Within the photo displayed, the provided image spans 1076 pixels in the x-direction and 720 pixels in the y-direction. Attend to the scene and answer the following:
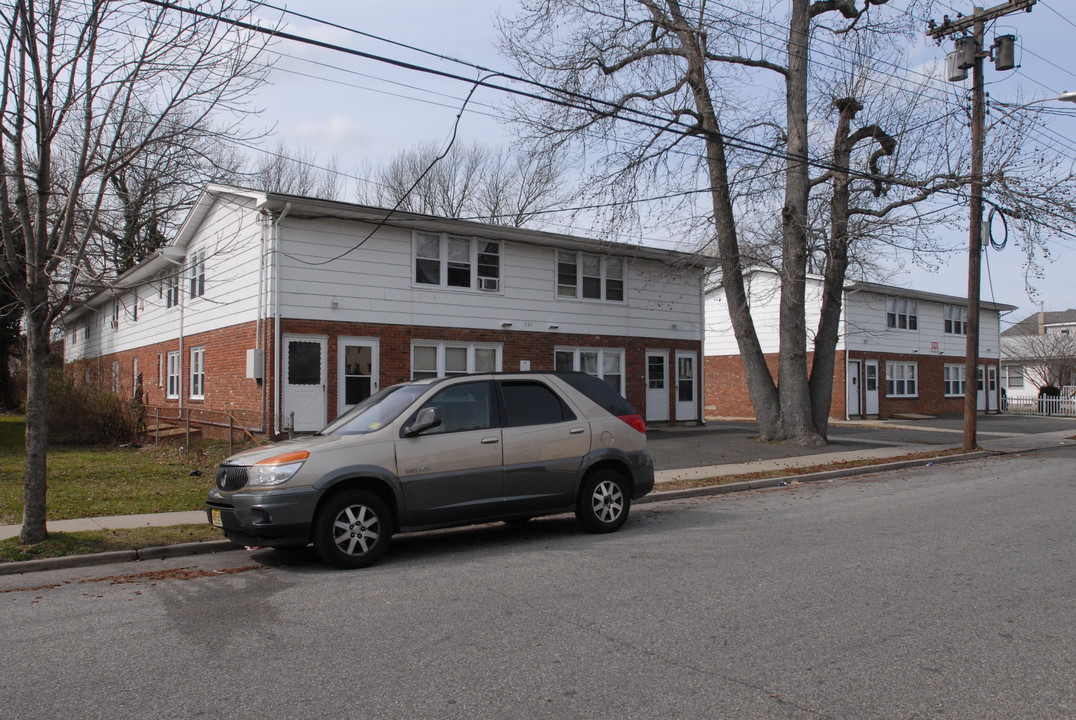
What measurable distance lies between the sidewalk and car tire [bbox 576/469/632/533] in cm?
300

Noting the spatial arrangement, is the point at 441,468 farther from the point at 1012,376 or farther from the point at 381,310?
the point at 1012,376

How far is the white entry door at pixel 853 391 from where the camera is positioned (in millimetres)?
33406

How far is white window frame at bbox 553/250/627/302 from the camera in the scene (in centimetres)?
2252

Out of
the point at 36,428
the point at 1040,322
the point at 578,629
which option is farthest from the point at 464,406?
the point at 1040,322

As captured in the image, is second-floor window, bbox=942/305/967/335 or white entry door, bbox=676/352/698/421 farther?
second-floor window, bbox=942/305/967/335

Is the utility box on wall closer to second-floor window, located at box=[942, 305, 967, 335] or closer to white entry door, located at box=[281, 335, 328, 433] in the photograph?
white entry door, located at box=[281, 335, 328, 433]

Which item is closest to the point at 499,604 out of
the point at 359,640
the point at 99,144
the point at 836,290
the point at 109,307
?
the point at 359,640

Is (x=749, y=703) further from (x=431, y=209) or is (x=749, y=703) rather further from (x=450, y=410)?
(x=431, y=209)

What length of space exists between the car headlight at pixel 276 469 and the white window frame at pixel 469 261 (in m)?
12.4

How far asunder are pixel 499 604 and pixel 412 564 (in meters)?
1.84

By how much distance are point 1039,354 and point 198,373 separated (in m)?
54.6

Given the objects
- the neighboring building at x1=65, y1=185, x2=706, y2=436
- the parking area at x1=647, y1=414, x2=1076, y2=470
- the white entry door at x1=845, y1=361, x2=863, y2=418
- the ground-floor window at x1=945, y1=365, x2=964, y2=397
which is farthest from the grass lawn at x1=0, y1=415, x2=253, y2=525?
the ground-floor window at x1=945, y1=365, x2=964, y2=397

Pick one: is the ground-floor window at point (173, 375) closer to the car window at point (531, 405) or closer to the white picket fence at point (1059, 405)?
the car window at point (531, 405)

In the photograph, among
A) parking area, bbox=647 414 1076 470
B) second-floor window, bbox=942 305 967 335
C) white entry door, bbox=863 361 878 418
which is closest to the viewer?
parking area, bbox=647 414 1076 470
